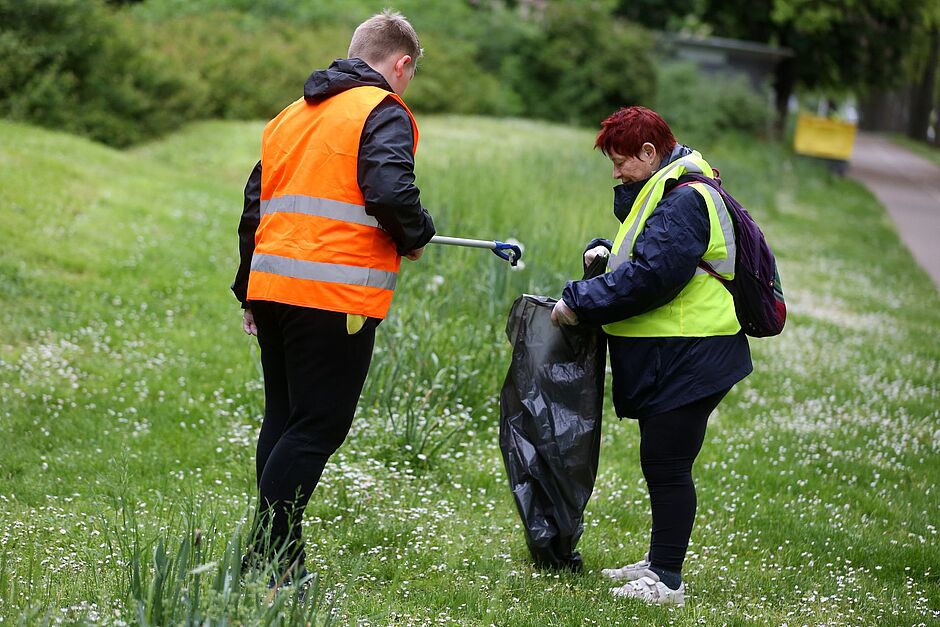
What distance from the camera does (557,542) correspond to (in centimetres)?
394

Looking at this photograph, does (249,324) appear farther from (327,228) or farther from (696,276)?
(696,276)

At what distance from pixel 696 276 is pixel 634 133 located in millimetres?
544

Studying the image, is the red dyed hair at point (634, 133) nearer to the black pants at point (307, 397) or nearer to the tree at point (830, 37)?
the black pants at point (307, 397)

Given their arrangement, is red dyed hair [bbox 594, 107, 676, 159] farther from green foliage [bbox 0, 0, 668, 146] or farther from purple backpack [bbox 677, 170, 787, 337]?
green foliage [bbox 0, 0, 668, 146]

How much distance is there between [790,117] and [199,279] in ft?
108

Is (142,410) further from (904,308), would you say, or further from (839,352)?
(904,308)

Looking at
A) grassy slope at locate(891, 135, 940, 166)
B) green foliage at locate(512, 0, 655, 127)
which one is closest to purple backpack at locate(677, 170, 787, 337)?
green foliage at locate(512, 0, 655, 127)

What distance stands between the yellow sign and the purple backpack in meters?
21.8

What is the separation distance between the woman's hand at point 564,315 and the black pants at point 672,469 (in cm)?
45

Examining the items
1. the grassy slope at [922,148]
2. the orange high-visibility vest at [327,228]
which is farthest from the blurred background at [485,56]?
the orange high-visibility vest at [327,228]

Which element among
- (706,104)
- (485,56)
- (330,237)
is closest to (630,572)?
(330,237)

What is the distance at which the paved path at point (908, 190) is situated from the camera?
15.7 meters

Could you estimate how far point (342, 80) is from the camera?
130 inches

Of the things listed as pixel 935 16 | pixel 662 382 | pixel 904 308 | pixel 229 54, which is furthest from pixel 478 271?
pixel 935 16
